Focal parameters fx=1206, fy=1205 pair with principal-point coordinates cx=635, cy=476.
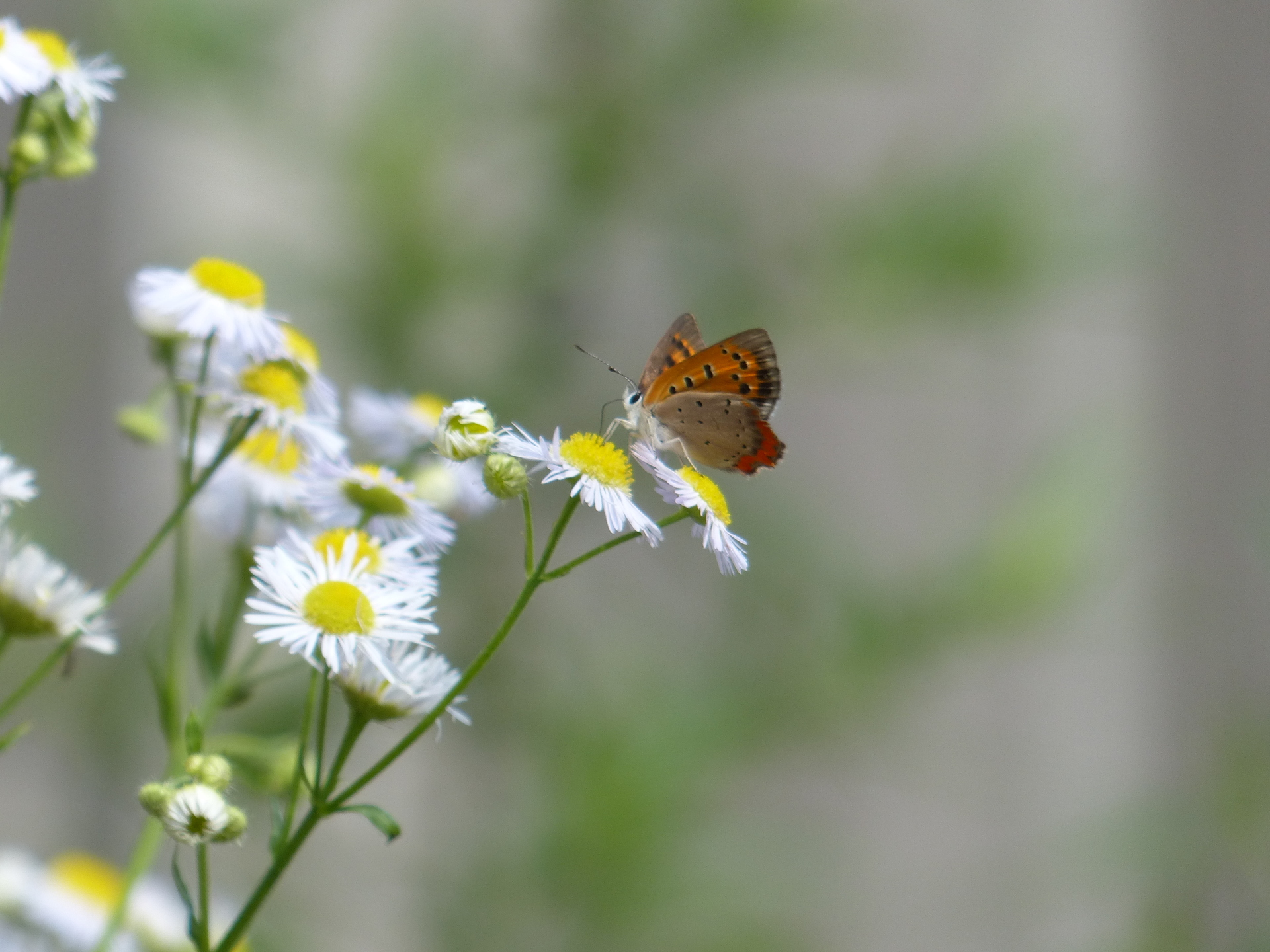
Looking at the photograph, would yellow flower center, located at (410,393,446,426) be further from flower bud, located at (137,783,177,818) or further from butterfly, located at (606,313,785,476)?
flower bud, located at (137,783,177,818)

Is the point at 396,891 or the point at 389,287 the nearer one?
the point at 389,287

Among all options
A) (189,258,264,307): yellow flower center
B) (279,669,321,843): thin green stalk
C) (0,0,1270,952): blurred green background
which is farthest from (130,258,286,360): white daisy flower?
(0,0,1270,952): blurred green background

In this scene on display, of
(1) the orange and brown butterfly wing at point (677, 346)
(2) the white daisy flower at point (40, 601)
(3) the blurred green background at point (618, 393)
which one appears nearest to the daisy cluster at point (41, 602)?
(2) the white daisy flower at point (40, 601)

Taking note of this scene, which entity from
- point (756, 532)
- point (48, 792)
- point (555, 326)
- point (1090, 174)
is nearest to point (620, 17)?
point (555, 326)

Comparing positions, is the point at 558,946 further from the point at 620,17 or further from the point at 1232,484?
the point at 1232,484

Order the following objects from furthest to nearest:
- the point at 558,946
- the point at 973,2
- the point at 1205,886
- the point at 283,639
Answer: the point at 973,2
the point at 558,946
the point at 1205,886
the point at 283,639

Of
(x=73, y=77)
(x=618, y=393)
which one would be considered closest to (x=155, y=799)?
(x=73, y=77)

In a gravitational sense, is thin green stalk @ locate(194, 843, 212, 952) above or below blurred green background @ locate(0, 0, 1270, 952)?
below
